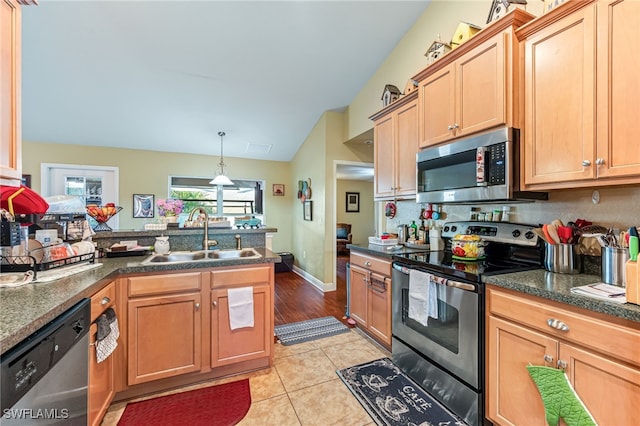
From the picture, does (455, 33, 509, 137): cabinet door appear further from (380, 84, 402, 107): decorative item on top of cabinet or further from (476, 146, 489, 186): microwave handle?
(380, 84, 402, 107): decorative item on top of cabinet

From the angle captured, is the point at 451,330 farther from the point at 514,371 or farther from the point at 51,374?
the point at 51,374

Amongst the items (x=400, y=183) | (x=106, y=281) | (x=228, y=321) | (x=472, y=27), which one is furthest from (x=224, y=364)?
(x=472, y=27)

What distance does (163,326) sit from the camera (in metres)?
1.82

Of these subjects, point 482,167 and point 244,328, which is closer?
point 482,167

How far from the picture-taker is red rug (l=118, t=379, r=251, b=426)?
1625 mm

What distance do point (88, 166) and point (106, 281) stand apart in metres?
4.38

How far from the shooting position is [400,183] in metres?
2.68

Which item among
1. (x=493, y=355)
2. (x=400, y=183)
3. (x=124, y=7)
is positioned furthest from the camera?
(x=400, y=183)

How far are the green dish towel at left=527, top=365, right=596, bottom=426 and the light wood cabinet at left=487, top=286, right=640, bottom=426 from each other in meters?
0.03

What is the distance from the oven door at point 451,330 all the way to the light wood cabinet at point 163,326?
1508mm

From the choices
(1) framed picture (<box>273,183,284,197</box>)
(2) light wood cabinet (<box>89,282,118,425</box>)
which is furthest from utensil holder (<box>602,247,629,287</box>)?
(1) framed picture (<box>273,183,284,197</box>)

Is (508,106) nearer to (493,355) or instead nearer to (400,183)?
(400,183)

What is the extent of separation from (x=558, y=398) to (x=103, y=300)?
7.46 feet

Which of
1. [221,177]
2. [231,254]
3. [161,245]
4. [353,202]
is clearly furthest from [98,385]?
[353,202]
